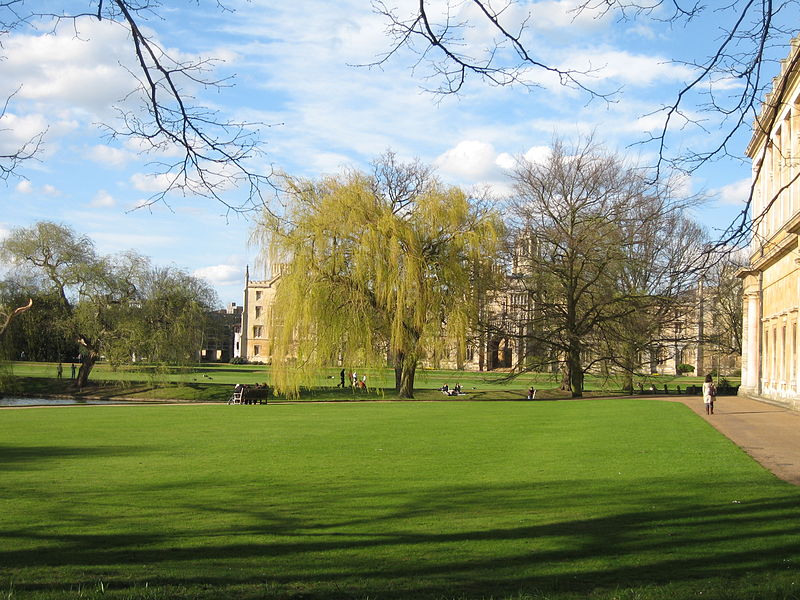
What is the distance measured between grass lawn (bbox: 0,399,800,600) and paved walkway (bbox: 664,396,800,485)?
0.70 m

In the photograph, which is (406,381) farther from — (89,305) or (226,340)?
(226,340)

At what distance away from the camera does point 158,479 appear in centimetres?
1517

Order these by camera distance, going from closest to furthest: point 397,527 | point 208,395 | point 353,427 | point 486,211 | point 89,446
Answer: point 397,527 → point 89,446 → point 353,427 → point 486,211 → point 208,395

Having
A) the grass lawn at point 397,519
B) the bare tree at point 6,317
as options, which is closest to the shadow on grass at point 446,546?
the grass lawn at point 397,519

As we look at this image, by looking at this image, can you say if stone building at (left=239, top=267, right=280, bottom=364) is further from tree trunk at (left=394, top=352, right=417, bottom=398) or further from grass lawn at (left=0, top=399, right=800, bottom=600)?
grass lawn at (left=0, top=399, right=800, bottom=600)

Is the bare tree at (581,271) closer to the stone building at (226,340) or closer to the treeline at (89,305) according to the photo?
the treeline at (89,305)

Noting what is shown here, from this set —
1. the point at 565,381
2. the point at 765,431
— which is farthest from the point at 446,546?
the point at 565,381

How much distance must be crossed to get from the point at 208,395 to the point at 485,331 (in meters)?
18.8

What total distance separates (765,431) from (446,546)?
1730cm

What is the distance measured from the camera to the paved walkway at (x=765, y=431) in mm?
16594

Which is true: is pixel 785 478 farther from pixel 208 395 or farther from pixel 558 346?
pixel 208 395

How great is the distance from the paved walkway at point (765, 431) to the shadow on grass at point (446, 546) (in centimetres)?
435

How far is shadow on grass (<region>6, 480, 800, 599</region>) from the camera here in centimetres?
803

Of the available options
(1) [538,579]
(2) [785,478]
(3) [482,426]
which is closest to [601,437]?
(3) [482,426]
